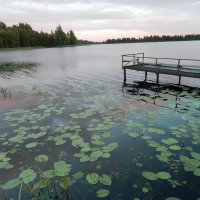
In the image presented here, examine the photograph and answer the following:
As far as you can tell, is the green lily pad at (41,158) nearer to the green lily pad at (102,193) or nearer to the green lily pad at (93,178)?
the green lily pad at (93,178)

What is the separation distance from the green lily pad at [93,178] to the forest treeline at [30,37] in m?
130

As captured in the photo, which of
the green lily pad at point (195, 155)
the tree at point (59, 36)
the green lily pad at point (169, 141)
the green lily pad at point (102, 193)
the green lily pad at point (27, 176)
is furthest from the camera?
the tree at point (59, 36)

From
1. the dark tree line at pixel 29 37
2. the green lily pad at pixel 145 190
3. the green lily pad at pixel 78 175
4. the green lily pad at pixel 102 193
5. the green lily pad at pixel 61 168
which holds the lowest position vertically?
the green lily pad at pixel 145 190

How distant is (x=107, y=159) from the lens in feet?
25.9

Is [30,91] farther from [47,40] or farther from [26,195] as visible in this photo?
[47,40]

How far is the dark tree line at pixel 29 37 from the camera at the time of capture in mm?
126631

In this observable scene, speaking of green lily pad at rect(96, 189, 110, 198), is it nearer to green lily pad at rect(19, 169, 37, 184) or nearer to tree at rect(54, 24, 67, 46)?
green lily pad at rect(19, 169, 37, 184)

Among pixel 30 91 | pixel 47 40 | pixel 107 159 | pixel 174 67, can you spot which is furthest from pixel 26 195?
pixel 47 40

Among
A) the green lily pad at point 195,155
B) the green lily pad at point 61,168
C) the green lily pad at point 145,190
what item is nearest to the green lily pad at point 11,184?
the green lily pad at point 61,168

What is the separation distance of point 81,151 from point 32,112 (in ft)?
19.7

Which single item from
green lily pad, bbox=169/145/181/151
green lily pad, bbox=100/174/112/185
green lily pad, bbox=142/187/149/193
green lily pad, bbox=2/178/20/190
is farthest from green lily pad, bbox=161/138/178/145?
green lily pad, bbox=2/178/20/190

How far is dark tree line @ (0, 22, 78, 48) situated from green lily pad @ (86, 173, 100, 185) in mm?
129693

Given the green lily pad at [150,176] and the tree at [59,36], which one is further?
the tree at [59,36]

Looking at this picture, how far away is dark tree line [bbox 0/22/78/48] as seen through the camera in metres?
127
